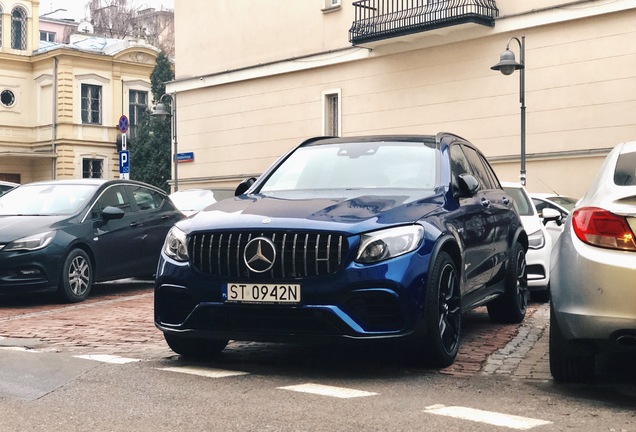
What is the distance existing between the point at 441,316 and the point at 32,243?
616cm

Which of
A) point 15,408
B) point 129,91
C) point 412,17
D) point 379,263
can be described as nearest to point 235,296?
point 379,263

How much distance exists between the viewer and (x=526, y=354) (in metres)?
7.33

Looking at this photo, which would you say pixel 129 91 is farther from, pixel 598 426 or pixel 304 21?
pixel 598 426

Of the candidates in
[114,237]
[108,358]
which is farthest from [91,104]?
[108,358]

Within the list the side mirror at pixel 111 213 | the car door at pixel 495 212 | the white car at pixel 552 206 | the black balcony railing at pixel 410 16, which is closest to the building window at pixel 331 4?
the black balcony railing at pixel 410 16

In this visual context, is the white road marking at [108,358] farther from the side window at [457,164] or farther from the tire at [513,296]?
the tire at [513,296]

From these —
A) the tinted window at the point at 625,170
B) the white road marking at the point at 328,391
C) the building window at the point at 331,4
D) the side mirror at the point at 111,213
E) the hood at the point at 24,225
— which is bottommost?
the white road marking at the point at 328,391

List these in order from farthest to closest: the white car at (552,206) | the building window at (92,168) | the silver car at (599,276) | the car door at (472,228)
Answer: the building window at (92,168), the white car at (552,206), the car door at (472,228), the silver car at (599,276)

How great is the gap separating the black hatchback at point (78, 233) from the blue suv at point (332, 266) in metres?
4.58

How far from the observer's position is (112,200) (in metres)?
12.6

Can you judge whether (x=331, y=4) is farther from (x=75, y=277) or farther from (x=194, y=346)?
(x=194, y=346)

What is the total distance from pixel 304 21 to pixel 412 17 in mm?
5250

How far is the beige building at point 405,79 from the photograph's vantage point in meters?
23.2

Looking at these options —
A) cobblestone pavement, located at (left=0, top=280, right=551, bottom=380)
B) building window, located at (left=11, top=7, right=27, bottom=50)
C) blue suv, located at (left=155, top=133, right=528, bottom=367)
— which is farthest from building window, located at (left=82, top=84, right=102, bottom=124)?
blue suv, located at (left=155, top=133, right=528, bottom=367)
